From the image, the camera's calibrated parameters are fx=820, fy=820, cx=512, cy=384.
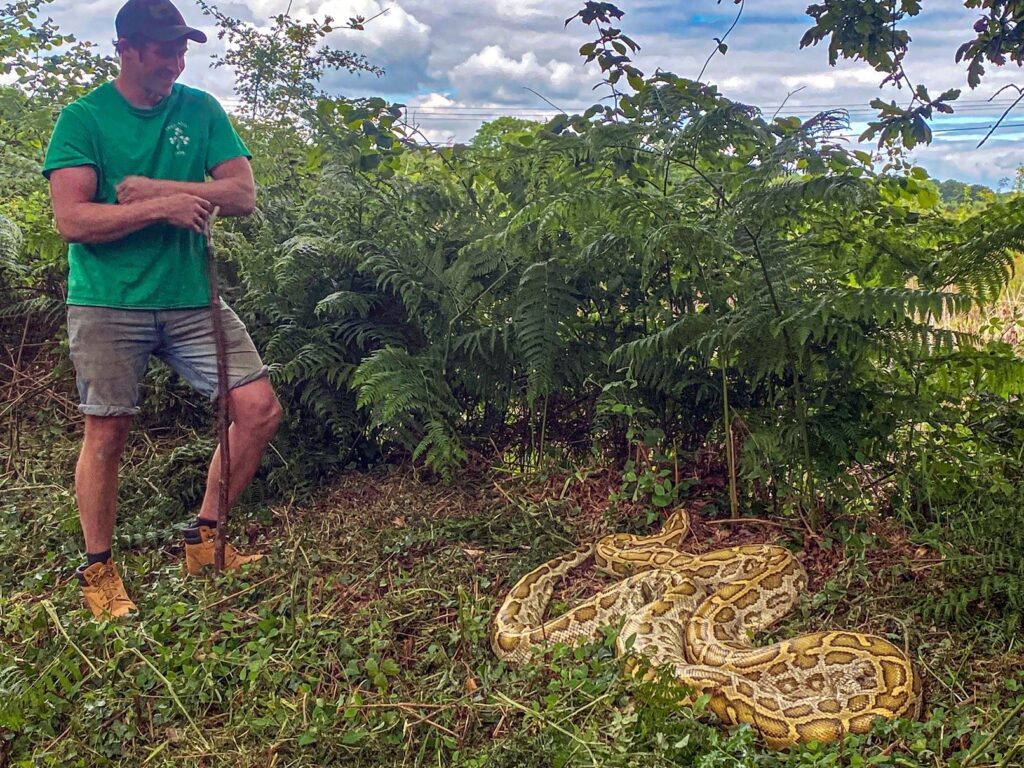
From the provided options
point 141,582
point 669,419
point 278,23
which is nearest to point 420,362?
point 669,419

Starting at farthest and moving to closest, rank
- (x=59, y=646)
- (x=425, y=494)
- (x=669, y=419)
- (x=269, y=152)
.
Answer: (x=269, y=152) < (x=425, y=494) < (x=669, y=419) < (x=59, y=646)

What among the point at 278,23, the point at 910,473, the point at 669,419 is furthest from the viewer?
the point at 278,23

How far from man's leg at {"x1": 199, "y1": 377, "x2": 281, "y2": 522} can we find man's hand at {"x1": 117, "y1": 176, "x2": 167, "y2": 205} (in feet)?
3.67

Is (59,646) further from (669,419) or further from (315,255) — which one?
(669,419)

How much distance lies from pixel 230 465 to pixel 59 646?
4.08ft

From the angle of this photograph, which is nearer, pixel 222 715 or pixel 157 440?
pixel 222 715

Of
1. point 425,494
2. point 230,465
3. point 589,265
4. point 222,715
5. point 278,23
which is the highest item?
point 278,23

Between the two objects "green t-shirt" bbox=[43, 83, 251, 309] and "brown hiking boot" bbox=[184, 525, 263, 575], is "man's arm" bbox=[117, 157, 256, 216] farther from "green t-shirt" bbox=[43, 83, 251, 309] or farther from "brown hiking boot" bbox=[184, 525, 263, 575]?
"brown hiking boot" bbox=[184, 525, 263, 575]

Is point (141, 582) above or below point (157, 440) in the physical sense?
below

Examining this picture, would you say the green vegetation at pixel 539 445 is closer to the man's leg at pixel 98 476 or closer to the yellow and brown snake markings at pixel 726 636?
the yellow and brown snake markings at pixel 726 636

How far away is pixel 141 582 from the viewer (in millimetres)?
4746

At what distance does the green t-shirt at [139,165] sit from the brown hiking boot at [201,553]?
1325 mm

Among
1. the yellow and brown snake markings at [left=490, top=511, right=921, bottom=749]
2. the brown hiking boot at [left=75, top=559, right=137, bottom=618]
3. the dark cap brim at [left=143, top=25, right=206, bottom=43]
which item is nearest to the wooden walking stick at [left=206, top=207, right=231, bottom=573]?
the brown hiking boot at [left=75, top=559, right=137, bottom=618]

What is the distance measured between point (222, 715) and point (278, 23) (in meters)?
6.05
